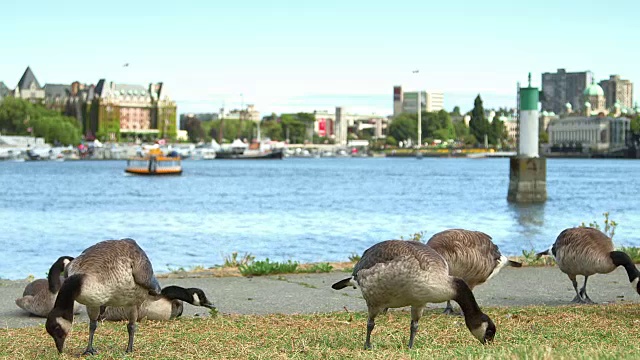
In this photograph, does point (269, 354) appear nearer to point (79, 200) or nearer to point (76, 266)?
point (76, 266)

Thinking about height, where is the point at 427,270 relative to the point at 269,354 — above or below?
above

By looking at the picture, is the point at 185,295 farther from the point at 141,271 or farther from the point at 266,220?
the point at 266,220

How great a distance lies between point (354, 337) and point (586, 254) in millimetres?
4199

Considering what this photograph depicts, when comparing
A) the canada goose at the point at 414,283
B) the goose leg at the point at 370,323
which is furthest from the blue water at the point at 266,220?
the canada goose at the point at 414,283

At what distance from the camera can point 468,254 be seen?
12.9 meters

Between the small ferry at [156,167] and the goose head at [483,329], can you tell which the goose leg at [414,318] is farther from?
the small ferry at [156,167]

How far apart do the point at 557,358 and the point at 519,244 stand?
94.7 feet

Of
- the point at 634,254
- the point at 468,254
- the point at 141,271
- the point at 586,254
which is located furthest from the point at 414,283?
the point at 634,254

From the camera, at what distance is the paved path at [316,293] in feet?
46.0

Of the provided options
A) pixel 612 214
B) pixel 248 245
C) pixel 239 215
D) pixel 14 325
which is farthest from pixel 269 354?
pixel 612 214

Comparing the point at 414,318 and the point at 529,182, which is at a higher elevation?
the point at 414,318

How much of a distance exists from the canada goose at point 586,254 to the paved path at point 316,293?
0.64 metres

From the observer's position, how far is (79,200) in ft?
245

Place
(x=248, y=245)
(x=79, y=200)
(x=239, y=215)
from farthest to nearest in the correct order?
(x=79, y=200)
(x=239, y=215)
(x=248, y=245)
